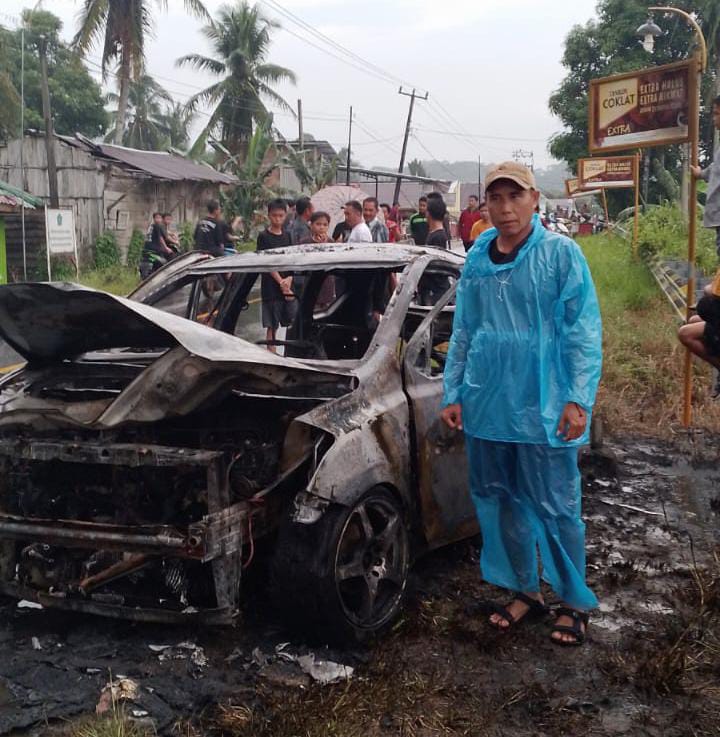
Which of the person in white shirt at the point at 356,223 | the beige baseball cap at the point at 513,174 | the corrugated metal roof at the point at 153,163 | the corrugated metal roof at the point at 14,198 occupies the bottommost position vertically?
the beige baseball cap at the point at 513,174

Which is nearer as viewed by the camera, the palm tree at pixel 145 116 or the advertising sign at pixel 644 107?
the advertising sign at pixel 644 107

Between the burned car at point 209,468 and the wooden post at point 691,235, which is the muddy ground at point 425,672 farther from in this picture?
A: the wooden post at point 691,235

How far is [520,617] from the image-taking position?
386cm

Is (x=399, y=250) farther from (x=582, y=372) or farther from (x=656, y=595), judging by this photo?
(x=656, y=595)

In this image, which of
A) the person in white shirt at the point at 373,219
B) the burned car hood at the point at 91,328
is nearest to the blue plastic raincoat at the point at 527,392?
the burned car hood at the point at 91,328

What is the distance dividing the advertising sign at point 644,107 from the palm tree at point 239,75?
32.6m

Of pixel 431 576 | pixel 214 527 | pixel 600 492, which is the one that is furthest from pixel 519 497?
pixel 600 492

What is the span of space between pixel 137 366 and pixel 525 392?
5.88ft

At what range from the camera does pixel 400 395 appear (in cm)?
402

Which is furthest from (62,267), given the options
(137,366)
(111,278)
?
(137,366)

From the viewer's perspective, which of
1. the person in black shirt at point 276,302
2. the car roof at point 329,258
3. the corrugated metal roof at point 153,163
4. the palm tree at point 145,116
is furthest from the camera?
the palm tree at point 145,116

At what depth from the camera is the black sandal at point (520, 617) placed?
12.5 feet

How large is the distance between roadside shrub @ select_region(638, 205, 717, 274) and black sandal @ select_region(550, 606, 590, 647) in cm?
860

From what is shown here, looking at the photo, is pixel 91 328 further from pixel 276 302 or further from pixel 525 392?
pixel 276 302
